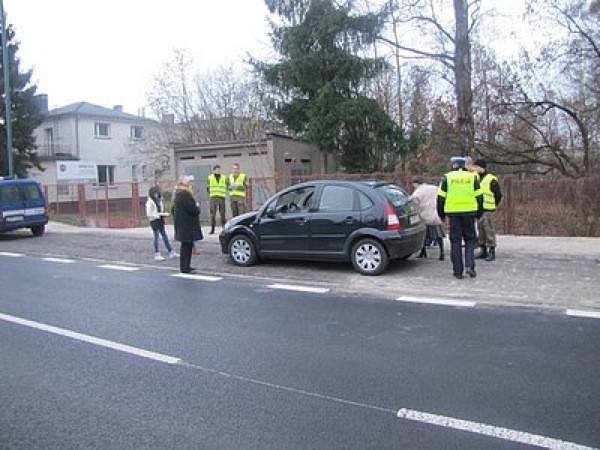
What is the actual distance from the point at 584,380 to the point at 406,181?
11.3m

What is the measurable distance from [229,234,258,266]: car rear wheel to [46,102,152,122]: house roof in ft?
113

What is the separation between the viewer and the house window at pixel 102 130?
145 ft

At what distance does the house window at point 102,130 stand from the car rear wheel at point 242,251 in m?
35.9

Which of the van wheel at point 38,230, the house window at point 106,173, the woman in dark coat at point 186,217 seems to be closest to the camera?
the woman in dark coat at point 186,217

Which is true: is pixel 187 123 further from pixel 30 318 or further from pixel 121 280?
pixel 30 318

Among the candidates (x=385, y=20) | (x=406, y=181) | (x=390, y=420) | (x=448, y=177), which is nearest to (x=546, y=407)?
(x=390, y=420)

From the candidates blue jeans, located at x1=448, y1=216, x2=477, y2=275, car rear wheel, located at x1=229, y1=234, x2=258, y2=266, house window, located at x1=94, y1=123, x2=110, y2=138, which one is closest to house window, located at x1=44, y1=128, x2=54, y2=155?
house window, located at x1=94, y1=123, x2=110, y2=138

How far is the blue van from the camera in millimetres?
18219

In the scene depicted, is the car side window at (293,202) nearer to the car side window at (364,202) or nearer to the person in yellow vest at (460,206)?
the car side window at (364,202)

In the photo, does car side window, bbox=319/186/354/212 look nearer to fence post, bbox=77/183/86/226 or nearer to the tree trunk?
the tree trunk

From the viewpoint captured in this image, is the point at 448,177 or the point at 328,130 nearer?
the point at 448,177

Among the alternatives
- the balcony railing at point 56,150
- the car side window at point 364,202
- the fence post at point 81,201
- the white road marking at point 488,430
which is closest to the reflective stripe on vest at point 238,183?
the car side window at point 364,202

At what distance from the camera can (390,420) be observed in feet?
13.7

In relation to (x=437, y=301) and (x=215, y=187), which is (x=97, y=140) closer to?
(x=215, y=187)
